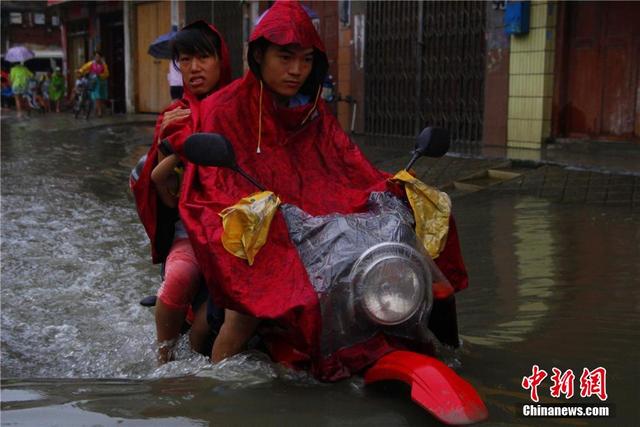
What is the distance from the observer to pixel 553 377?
2697 millimetres

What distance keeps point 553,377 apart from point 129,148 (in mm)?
10676

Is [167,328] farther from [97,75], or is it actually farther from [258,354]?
[97,75]

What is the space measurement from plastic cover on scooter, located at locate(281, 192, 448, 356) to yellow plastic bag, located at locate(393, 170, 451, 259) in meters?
0.12

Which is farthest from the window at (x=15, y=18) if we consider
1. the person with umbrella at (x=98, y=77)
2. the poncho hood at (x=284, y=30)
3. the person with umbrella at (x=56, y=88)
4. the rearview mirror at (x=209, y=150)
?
the rearview mirror at (x=209, y=150)

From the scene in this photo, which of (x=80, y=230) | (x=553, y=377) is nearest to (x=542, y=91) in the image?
(x=80, y=230)

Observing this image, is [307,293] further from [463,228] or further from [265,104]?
[463,228]

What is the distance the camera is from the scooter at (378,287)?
2.08 meters

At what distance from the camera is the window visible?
32562mm

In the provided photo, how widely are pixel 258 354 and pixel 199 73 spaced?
4.06ft

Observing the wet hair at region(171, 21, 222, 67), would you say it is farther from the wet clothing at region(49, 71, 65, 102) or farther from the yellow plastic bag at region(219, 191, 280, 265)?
the wet clothing at region(49, 71, 65, 102)

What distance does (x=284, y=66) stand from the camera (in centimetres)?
261

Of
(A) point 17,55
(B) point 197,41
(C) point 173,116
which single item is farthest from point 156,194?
(A) point 17,55

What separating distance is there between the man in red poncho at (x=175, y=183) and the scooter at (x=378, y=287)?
624 mm

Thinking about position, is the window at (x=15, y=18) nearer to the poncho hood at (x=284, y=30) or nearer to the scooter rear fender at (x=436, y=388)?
the poncho hood at (x=284, y=30)
